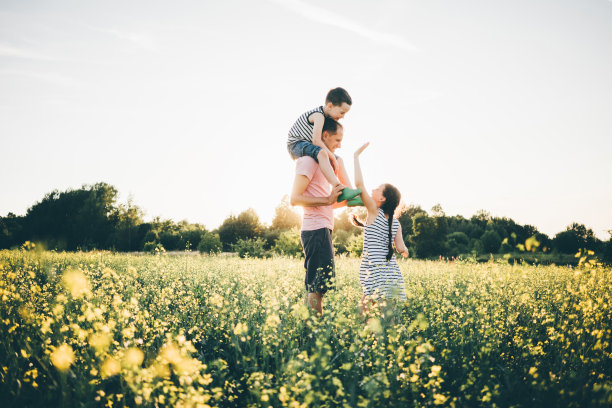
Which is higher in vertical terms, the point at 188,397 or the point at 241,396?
the point at 188,397

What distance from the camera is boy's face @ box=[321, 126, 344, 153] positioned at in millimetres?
3783

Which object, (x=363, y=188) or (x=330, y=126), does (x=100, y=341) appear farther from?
(x=330, y=126)

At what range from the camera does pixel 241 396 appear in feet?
8.24

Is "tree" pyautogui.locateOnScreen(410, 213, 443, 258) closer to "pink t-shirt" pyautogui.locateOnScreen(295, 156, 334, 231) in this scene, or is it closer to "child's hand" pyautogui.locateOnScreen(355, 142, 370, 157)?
"child's hand" pyautogui.locateOnScreen(355, 142, 370, 157)

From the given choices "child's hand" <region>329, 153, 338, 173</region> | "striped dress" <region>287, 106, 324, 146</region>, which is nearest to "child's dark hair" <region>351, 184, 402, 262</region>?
"child's hand" <region>329, 153, 338, 173</region>

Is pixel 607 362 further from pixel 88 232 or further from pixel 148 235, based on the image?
pixel 88 232

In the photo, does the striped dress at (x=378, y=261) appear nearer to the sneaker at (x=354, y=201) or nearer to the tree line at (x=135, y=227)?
the sneaker at (x=354, y=201)

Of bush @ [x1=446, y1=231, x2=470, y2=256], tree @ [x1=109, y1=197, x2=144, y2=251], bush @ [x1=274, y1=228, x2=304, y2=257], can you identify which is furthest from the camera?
tree @ [x1=109, y1=197, x2=144, y2=251]

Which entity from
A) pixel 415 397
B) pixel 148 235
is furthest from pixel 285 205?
pixel 415 397

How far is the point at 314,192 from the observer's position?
11.7 ft

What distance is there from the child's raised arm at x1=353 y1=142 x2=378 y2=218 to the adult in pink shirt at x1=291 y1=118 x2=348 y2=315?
408 mm

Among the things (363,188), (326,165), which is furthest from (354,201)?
(326,165)

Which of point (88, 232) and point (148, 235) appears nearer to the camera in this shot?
point (148, 235)

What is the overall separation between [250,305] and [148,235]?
147 feet
